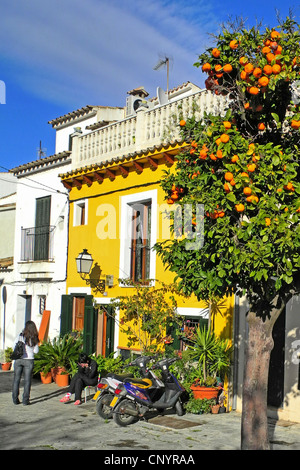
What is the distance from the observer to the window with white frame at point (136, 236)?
13.4 meters

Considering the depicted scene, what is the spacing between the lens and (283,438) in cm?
848

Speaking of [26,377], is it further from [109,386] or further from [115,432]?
[115,432]

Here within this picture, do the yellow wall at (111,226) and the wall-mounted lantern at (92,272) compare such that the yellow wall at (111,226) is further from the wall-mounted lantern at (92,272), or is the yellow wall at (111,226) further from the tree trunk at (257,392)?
the tree trunk at (257,392)

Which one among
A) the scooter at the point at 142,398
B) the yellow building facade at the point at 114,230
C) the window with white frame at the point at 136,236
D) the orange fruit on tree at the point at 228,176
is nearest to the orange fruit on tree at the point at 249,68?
the orange fruit on tree at the point at 228,176

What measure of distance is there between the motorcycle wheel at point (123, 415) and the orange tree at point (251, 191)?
306cm

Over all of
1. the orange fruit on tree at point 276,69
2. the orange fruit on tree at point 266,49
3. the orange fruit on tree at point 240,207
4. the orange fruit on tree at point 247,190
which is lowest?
the orange fruit on tree at point 240,207

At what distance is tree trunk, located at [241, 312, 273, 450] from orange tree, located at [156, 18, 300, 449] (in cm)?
1

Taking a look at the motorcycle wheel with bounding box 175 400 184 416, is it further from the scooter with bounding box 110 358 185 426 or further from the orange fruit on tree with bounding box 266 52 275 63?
the orange fruit on tree with bounding box 266 52 275 63

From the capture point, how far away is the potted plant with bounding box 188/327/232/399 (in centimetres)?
1032

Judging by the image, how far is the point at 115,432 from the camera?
344 inches

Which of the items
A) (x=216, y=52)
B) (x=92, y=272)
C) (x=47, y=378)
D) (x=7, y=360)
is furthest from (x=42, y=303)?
(x=216, y=52)

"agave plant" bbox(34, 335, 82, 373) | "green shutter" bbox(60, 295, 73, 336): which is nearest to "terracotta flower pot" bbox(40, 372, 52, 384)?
"agave plant" bbox(34, 335, 82, 373)

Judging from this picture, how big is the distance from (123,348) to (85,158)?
550 cm
